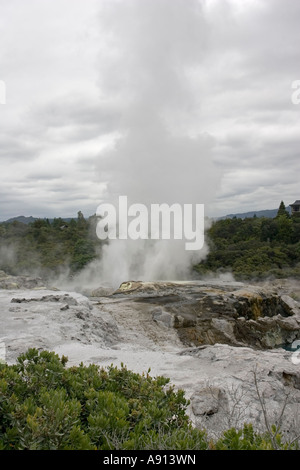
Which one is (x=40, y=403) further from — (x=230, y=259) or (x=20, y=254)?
(x=20, y=254)

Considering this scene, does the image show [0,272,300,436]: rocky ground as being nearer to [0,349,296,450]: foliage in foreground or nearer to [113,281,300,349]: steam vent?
[113,281,300,349]: steam vent

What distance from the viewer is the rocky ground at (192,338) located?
20.7 feet

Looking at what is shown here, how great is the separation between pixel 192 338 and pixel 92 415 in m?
11.5

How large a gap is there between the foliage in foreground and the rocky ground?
2.73 ft

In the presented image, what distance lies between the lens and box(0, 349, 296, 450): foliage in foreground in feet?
9.98

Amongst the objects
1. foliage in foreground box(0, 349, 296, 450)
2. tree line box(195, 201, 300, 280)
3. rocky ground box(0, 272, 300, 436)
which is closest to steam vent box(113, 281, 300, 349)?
rocky ground box(0, 272, 300, 436)

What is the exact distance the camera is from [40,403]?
3660mm

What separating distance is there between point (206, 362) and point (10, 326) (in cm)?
631

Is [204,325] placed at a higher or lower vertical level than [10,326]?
lower

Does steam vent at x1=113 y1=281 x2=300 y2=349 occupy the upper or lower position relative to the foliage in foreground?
lower

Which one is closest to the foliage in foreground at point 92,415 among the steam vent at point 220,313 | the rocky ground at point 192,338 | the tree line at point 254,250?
the rocky ground at point 192,338

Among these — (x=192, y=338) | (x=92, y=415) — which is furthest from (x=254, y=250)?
(x=92, y=415)

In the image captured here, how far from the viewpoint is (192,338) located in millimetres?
14586
